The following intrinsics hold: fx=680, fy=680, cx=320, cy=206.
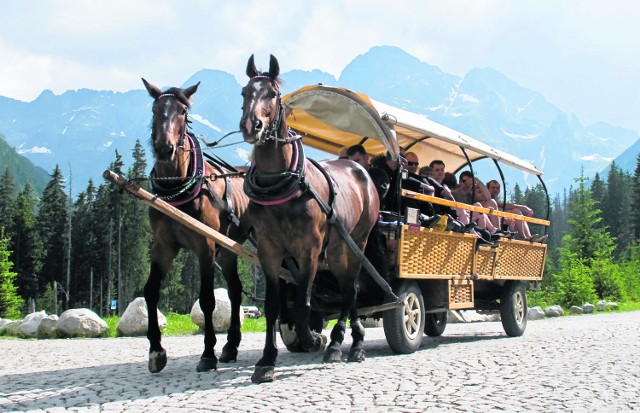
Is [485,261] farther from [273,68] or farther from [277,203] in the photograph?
[273,68]

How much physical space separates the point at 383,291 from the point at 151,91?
3976 millimetres

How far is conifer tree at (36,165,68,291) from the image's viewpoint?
72.8m

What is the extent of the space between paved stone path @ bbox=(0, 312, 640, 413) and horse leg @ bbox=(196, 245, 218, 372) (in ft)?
0.58

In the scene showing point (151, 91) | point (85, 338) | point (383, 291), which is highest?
point (151, 91)

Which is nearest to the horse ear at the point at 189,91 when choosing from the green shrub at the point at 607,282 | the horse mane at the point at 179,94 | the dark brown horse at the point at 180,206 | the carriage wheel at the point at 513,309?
the dark brown horse at the point at 180,206

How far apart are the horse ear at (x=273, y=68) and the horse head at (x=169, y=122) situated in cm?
112

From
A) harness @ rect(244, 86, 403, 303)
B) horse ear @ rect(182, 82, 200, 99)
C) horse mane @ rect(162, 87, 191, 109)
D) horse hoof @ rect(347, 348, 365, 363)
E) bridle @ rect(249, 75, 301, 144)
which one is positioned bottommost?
horse hoof @ rect(347, 348, 365, 363)

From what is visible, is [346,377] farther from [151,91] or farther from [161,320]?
[161,320]

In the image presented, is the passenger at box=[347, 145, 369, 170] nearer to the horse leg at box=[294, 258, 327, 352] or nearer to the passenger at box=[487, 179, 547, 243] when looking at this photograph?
the horse leg at box=[294, 258, 327, 352]

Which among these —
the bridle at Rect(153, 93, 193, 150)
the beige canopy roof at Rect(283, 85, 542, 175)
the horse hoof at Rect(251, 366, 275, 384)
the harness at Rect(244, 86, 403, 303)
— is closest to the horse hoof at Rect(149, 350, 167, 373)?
the horse hoof at Rect(251, 366, 275, 384)

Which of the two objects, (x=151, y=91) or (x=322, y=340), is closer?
(x=151, y=91)

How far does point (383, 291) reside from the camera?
9.14 m

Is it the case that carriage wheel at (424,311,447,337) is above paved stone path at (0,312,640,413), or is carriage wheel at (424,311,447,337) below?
above

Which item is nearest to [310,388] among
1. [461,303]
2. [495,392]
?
[495,392]
